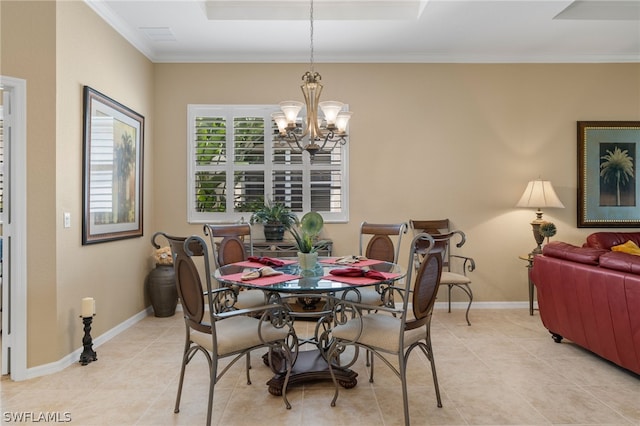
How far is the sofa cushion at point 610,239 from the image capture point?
15.3 feet

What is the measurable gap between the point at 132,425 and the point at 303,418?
0.98 metres

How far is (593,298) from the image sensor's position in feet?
9.93

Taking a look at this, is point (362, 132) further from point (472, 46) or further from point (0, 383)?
point (0, 383)

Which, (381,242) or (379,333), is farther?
(381,242)

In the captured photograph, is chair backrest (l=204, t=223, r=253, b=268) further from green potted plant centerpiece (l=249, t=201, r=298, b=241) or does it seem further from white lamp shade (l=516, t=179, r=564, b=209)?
white lamp shade (l=516, t=179, r=564, b=209)

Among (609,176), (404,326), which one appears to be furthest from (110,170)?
(609,176)

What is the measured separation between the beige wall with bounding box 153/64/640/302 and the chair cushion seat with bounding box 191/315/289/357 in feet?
8.36

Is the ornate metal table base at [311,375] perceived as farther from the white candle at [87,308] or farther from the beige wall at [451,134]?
the beige wall at [451,134]

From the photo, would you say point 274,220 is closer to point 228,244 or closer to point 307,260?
point 228,244

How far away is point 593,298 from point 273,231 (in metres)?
3.08

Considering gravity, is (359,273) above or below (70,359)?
above

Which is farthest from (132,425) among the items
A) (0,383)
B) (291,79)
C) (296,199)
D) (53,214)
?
(291,79)

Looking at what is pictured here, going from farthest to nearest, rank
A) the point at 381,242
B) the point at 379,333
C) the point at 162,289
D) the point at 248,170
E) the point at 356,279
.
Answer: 1. the point at 248,170
2. the point at 162,289
3. the point at 381,242
4. the point at 356,279
5. the point at 379,333

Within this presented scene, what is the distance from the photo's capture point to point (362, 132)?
5008 millimetres
